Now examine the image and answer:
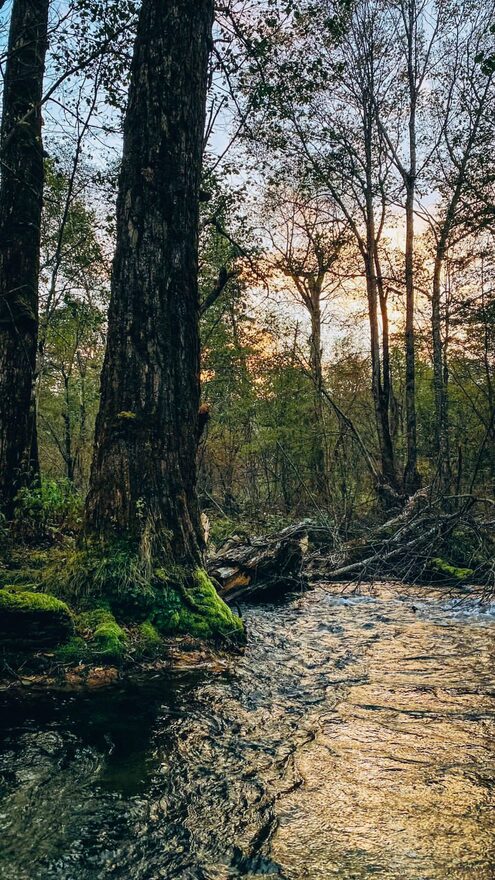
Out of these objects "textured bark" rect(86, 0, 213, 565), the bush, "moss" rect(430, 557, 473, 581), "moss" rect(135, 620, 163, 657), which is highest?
"textured bark" rect(86, 0, 213, 565)

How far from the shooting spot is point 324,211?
18.2 meters

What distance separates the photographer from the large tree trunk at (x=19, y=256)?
645cm

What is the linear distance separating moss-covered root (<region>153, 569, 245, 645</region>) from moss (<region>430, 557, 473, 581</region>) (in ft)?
17.5

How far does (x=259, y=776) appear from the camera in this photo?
2521 mm

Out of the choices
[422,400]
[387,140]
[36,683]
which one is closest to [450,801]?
[36,683]

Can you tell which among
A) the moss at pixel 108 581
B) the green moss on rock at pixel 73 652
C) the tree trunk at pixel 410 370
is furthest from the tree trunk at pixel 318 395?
the green moss on rock at pixel 73 652

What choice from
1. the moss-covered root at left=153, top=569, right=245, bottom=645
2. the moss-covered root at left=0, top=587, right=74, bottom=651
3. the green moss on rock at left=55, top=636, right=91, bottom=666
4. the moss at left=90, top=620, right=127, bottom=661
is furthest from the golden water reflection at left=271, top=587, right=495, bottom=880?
the moss-covered root at left=0, top=587, right=74, bottom=651

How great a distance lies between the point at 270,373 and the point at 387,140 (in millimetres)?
9436

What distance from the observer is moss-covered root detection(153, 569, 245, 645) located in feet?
14.3

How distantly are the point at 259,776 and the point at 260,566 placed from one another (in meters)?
5.78

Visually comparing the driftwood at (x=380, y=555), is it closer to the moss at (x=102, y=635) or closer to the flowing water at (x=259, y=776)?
the moss at (x=102, y=635)

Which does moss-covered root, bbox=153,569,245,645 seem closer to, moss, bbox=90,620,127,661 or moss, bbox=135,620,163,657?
moss, bbox=135,620,163,657

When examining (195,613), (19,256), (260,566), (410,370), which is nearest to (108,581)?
(195,613)

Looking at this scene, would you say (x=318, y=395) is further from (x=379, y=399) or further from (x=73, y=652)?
(x=73, y=652)
